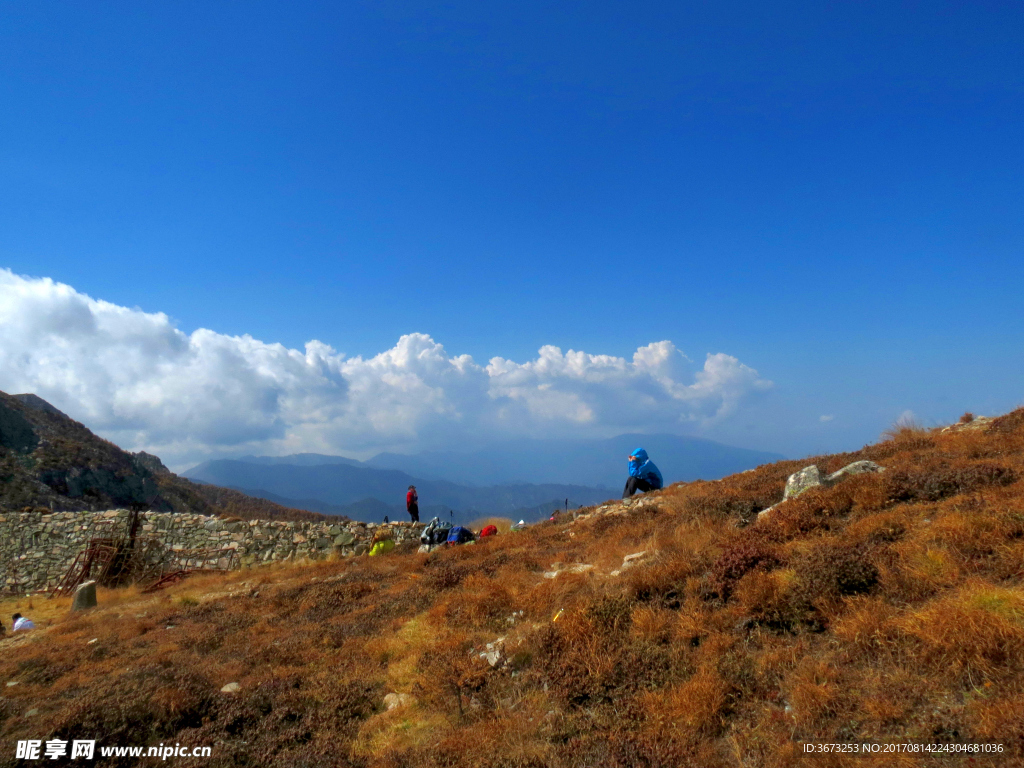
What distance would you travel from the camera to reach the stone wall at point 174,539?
19.2 metres

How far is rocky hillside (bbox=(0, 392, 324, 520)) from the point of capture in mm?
29734

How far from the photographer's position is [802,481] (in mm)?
11211

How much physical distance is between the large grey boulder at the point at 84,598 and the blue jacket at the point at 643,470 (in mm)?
18921

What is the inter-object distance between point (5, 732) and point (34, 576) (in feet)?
71.0

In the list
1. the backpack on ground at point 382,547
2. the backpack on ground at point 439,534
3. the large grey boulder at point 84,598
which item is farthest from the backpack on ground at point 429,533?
the large grey boulder at point 84,598

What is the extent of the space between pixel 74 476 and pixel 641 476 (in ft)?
129

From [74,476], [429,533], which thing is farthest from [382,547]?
[74,476]

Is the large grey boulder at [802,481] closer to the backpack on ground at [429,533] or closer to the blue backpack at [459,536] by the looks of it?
the blue backpack at [459,536]

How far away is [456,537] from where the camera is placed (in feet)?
56.0

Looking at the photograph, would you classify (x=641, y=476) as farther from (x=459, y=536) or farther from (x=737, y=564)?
(x=737, y=564)

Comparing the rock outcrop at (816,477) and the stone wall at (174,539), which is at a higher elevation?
the rock outcrop at (816,477)

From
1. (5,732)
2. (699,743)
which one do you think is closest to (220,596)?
(5,732)

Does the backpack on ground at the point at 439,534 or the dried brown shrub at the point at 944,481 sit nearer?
the dried brown shrub at the point at 944,481

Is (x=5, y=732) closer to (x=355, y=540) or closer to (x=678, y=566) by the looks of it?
(x=678, y=566)
